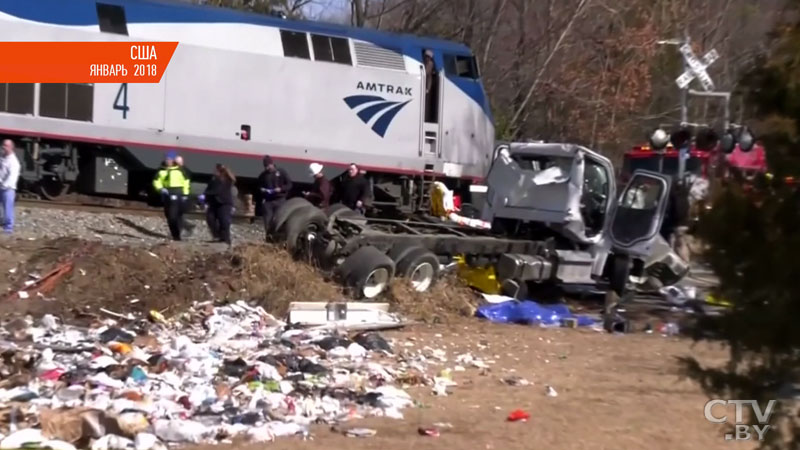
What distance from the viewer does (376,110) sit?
25.5 meters

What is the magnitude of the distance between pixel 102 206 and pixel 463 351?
11073mm

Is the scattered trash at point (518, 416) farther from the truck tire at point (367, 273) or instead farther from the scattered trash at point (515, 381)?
the truck tire at point (367, 273)

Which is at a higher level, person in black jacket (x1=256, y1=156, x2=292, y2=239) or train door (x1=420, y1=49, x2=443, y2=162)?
train door (x1=420, y1=49, x2=443, y2=162)

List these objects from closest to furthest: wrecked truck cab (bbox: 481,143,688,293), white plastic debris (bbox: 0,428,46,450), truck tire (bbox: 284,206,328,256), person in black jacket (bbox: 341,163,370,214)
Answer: white plastic debris (bbox: 0,428,46,450) → truck tire (bbox: 284,206,328,256) → wrecked truck cab (bbox: 481,143,688,293) → person in black jacket (bbox: 341,163,370,214)

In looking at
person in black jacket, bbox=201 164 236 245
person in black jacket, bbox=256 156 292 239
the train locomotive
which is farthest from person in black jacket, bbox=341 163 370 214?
the train locomotive

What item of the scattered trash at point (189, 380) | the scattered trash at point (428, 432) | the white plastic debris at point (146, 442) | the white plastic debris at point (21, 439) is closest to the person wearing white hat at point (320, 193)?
the scattered trash at point (189, 380)

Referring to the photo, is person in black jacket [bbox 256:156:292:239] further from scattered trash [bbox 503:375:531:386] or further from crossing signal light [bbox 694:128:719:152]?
crossing signal light [bbox 694:128:719:152]

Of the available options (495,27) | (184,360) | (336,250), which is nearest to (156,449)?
(184,360)

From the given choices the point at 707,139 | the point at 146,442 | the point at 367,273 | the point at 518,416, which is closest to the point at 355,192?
the point at 367,273

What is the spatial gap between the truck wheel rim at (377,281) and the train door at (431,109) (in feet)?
36.7

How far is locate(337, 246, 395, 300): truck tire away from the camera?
15.2 m

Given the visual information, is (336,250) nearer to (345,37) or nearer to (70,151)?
(70,151)

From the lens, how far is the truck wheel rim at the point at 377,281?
50.2 ft

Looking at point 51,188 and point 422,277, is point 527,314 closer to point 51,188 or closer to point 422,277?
point 422,277
